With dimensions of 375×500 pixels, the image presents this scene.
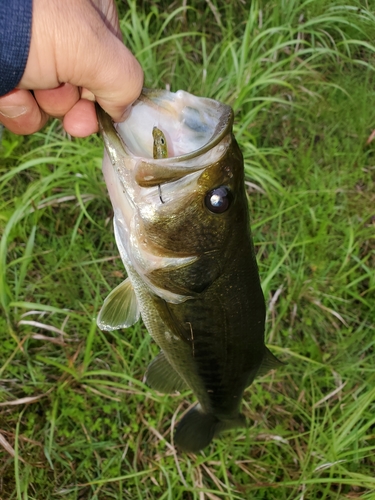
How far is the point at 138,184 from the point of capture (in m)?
1.47

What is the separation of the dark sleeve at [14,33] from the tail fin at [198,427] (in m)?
1.98

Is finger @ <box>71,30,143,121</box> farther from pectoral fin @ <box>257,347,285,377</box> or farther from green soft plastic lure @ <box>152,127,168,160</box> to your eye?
pectoral fin @ <box>257,347,285,377</box>

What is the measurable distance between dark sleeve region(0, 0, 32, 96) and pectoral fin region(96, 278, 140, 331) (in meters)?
1.01

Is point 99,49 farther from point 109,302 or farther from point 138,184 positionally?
point 109,302

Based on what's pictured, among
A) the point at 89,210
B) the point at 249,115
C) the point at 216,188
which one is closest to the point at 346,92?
the point at 249,115

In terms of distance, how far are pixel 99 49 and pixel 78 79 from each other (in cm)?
14

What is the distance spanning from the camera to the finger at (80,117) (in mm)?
1896

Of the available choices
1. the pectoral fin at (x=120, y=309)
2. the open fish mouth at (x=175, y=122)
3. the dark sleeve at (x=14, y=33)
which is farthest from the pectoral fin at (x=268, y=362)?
the dark sleeve at (x=14, y=33)

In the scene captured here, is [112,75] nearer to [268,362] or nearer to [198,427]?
[268,362]

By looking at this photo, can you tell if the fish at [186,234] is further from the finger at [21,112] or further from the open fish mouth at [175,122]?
the finger at [21,112]

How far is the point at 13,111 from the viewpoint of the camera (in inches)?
71.3

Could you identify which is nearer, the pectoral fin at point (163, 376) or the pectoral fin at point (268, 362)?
the pectoral fin at point (268, 362)

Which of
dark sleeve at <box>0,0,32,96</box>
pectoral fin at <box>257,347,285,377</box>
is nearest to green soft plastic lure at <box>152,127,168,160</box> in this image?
dark sleeve at <box>0,0,32,96</box>

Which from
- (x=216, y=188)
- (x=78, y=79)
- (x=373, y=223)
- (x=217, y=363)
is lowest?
(x=373, y=223)
